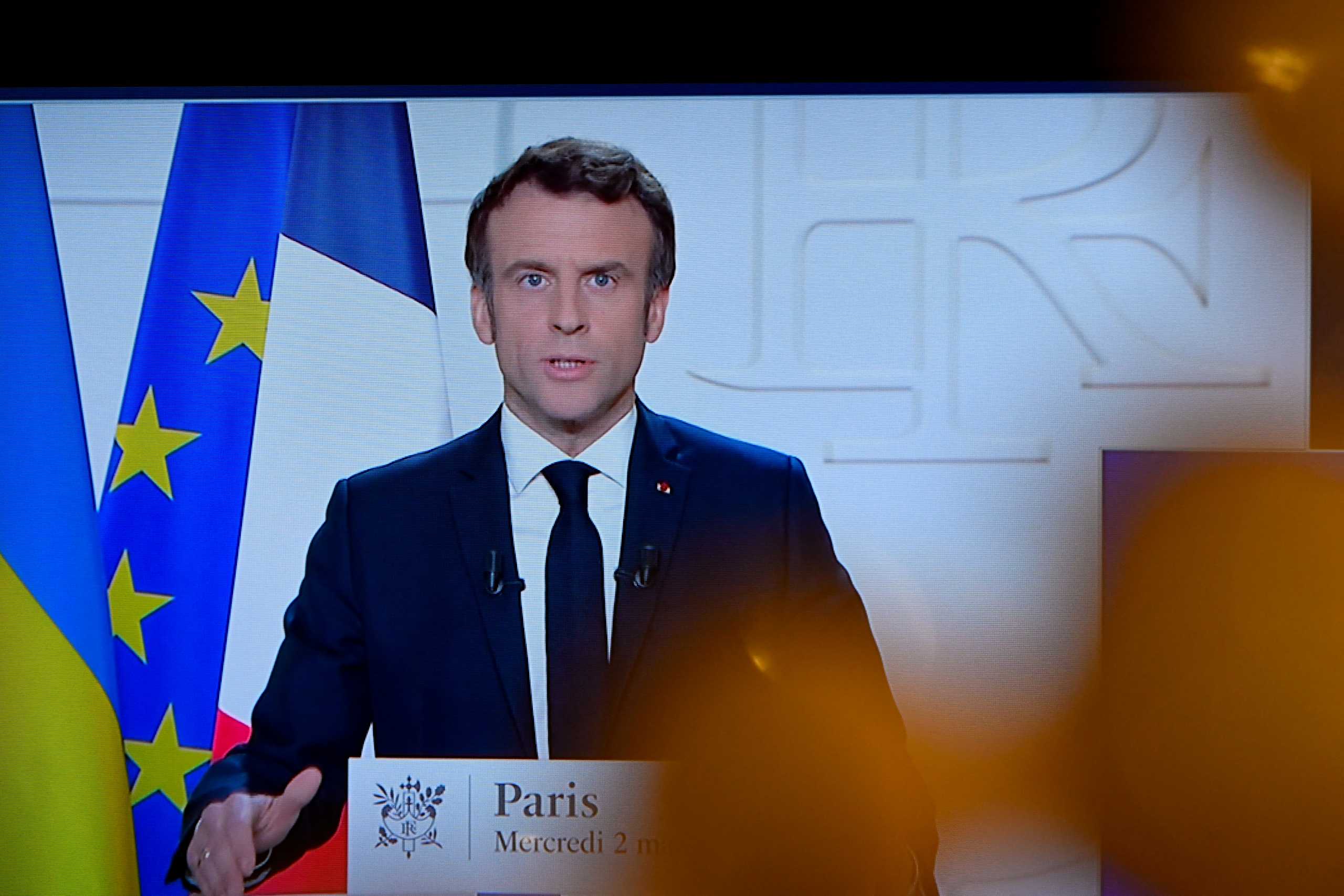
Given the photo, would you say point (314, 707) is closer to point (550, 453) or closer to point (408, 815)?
point (408, 815)

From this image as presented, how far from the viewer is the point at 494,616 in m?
1.82

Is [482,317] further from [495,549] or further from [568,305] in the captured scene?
[495,549]

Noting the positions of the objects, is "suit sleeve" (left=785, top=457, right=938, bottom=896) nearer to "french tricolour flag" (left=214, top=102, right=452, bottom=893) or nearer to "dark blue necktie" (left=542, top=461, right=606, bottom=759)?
"dark blue necktie" (left=542, top=461, right=606, bottom=759)

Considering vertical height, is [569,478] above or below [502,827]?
above

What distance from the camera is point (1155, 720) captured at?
5.95 ft

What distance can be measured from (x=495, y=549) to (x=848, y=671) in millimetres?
587

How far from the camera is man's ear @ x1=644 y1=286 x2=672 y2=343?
184 centimetres

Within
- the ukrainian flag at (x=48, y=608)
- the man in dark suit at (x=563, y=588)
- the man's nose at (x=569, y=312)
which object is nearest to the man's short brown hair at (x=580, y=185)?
the man in dark suit at (x=563, y=588)

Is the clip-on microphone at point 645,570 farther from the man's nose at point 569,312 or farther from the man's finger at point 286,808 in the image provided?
the man's finger at point 286,808

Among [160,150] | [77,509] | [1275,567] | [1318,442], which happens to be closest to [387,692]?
[77,509]

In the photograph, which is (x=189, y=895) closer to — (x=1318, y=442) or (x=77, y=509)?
(x=77, y=509)

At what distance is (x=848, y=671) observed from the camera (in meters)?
1.83

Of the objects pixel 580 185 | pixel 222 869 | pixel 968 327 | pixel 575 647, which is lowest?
pixel 222 869

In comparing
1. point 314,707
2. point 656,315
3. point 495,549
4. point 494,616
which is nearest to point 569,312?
point 656,315
